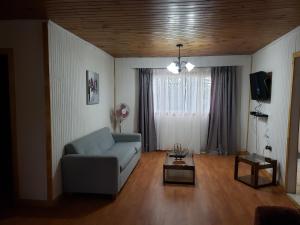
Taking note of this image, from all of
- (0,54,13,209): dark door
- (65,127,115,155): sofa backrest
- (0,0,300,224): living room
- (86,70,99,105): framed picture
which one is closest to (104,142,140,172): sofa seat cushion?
(0,0,300,224): living room

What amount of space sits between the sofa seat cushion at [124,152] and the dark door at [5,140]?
144 cm

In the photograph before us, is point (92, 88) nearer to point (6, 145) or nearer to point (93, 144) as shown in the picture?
point (93, 144)

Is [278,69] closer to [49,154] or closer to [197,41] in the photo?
[197,41]

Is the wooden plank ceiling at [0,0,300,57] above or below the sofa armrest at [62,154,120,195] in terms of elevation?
above

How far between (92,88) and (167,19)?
83.8 inches

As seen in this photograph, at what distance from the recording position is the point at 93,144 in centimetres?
400

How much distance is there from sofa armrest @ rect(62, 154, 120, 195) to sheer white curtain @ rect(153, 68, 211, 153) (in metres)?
2.95

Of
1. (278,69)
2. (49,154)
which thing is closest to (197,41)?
(278,69)

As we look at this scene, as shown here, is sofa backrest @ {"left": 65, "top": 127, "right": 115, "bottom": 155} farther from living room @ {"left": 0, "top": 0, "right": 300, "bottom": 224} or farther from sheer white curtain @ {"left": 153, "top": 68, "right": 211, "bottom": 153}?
sheer white curtain @ {"left": 153, "top": 68, "right": 211, "bottom": 153}

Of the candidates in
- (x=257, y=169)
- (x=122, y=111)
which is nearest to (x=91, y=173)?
(x=257, y=169)

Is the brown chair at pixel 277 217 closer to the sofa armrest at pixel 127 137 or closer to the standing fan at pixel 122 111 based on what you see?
the sofa armrest at pixel 127 137

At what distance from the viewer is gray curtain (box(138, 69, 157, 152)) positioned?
593 cm

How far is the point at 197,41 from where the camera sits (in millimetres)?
4086

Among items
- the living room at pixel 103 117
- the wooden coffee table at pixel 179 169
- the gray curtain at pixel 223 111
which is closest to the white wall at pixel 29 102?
the living room at pixel 103 117
